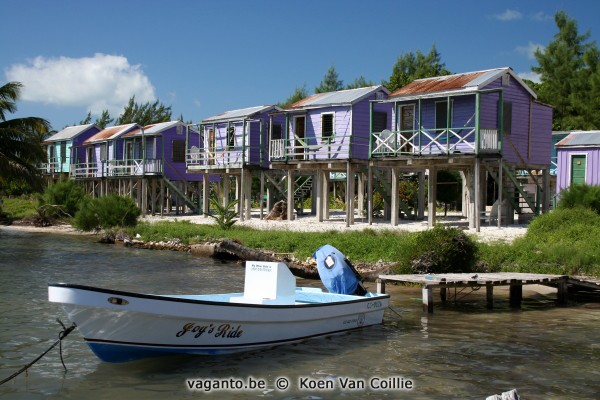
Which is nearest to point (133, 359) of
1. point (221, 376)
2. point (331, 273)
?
point (221, 376)

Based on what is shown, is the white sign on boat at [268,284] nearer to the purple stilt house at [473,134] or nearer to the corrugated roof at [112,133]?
the purple stilt house at [473,134]

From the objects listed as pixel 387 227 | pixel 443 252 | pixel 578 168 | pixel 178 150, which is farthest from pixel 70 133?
pixel 443 252

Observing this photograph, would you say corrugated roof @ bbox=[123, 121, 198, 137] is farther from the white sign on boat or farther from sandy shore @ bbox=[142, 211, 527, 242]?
the white sign on boat

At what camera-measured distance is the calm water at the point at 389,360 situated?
34.5 feet

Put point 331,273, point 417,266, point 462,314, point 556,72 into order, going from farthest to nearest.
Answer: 1. point 556,72
2. point 417,266
3. point 462,314
4. point 331,273

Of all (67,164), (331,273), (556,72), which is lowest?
(331,273)

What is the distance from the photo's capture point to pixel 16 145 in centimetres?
3344

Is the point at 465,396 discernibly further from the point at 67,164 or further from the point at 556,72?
the point at 67,164

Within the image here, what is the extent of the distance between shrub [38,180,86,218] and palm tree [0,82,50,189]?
1072 centimetres

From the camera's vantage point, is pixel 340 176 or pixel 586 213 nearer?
pixel 586 213

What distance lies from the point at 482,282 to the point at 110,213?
85.2 ft

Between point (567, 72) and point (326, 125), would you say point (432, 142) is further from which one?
point (567, 72)

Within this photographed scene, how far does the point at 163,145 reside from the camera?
4709 centimetres

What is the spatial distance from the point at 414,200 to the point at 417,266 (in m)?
18.6
